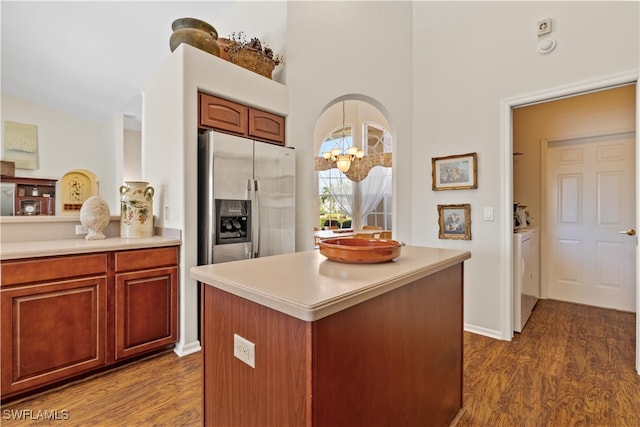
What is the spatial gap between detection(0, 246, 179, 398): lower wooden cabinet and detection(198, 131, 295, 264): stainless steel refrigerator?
0.34 m

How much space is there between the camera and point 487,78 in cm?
282

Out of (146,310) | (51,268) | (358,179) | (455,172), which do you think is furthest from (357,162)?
(51,268)

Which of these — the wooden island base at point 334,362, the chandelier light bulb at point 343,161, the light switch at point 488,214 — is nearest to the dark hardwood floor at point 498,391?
the wooden island base at point 334,362

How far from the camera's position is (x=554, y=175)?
378 centimetres

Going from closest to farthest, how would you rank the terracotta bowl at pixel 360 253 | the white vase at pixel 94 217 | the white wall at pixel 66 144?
the terracotta bowl at pixel 360 253 < the white vase at pixel 94 217 < the white wall at pixel 66 144

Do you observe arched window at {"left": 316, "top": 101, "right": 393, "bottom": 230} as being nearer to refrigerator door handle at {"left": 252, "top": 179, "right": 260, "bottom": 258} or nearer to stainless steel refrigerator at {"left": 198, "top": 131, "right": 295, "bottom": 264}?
stainless steel refrigerator at {"left": 198, "top": 131, "right": 295, "bottom": 264}

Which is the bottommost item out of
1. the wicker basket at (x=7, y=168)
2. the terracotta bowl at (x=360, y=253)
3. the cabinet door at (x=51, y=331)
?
the cabinet door at (x=51, y=331)

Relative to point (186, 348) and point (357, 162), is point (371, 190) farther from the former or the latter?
point (186, 348)

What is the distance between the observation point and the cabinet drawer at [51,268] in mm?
1692

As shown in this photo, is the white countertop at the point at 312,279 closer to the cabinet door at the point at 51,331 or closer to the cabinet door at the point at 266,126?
the cabinet door at the point at 51,331

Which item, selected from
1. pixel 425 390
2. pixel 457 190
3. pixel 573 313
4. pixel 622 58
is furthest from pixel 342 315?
pixel 573 313

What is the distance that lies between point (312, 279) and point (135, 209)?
78.9 inches

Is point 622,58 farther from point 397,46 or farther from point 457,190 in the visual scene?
point 397,46

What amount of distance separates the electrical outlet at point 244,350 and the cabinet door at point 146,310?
1444 millimetres
